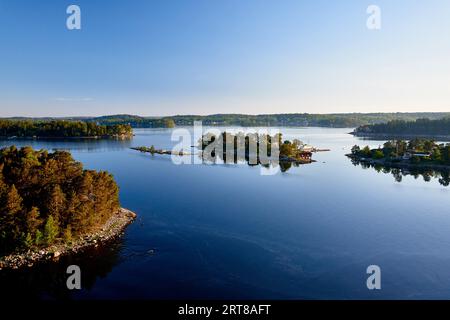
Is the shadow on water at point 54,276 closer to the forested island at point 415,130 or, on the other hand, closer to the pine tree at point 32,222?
the pine tree at point 32,222

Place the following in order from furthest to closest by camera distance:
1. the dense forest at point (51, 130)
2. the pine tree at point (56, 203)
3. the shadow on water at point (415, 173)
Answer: the dense forest at point (51, 130)
the shadow on water at point (415, 173)
the pine tree at point (56, 203)

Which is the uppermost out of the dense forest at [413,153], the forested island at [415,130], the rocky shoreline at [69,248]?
the forested island at [415,130]

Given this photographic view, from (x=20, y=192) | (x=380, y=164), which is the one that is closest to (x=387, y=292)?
(x=20, y=192)

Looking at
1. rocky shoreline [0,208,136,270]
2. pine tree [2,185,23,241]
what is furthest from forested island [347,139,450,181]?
pine tree [2,185,23,241]

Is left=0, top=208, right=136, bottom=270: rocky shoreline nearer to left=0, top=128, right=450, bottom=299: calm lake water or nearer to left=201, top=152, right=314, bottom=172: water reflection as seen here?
left=0, top=128, right=450, bottom=299: calm lake water

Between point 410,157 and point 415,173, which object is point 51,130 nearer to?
point 410,157

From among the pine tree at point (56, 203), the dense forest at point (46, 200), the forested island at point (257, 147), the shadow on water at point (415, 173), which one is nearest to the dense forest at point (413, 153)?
the shadow on water at point (415, 173)

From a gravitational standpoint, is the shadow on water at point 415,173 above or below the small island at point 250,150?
below

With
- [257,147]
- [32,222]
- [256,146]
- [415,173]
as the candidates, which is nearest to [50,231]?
[32,222]
